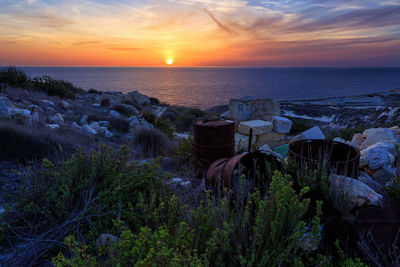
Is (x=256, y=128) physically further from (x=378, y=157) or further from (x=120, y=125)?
(x=120, y=125)

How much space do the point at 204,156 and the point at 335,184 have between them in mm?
2518

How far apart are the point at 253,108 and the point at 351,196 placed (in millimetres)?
9960

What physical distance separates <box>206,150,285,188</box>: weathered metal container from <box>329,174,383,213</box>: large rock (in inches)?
33.8

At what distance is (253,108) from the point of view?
1250 cm

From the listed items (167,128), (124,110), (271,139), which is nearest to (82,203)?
(271,139)

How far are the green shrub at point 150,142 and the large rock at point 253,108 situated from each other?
597 centimetres

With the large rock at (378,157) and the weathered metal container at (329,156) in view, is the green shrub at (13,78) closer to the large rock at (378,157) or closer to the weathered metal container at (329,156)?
the weathered metal container at (329,156)

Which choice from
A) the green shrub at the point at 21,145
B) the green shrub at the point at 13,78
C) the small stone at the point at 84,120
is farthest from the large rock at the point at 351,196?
the green shrub at the point at 13,78

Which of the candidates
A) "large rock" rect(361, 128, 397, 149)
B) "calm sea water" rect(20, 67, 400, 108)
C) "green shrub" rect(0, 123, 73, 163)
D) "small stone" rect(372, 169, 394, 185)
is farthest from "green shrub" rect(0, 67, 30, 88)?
"calm sea water" rect(20, 67, 400, 108)

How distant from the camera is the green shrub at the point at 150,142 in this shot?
22.5 feet

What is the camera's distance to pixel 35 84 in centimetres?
1664

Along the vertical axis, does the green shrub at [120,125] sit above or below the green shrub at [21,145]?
below

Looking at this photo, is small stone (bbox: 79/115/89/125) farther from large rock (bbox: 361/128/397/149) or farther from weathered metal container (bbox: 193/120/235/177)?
large rock (bbox: 361/128/397/149)

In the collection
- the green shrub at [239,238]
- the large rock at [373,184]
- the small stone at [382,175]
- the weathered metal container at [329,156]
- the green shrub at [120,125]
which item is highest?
the weathered metal container at [329,156]
